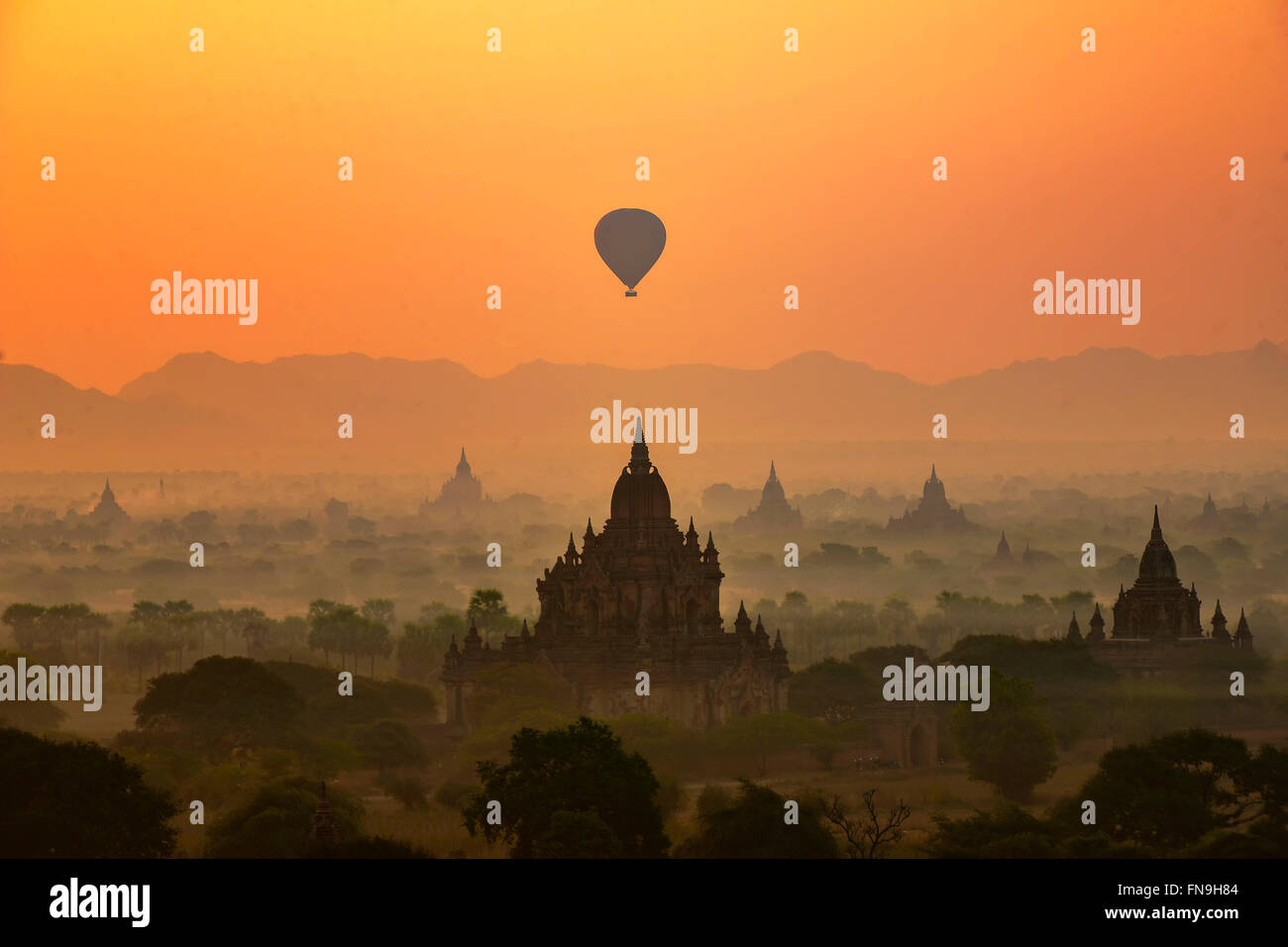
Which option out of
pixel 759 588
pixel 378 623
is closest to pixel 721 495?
pixel 759 588

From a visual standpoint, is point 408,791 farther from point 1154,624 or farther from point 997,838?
point 1154,624

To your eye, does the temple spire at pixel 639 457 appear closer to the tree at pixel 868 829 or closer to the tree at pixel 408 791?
the tree at pixel 408 791

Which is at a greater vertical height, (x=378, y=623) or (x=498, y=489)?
(x=498, y=489)

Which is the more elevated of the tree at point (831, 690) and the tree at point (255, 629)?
the tree at point (255, 629)

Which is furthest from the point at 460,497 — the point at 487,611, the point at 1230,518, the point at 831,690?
the point at 831,690

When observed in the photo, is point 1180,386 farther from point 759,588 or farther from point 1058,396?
point 759,588

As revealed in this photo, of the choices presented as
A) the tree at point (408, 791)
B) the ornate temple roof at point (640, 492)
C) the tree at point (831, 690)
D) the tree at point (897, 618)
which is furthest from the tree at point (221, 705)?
the tree at point (897, 618)
